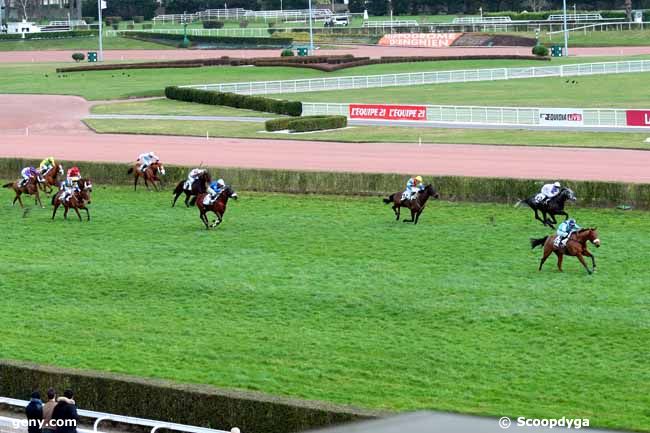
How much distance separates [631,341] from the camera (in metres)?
15.8

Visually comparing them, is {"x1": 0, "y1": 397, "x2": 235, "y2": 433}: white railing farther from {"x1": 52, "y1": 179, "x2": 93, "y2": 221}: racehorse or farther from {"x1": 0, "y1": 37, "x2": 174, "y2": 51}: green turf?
{"x1": 0, "y1": 37, "x2": 174, "y2": 51}: green turf

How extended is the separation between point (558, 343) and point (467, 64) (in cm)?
6068

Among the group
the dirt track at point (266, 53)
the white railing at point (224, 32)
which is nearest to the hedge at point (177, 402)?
the dirt track at point (266, 53)

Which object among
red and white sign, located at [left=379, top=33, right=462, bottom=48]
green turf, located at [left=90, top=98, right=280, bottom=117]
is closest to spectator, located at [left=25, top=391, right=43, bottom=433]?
green turf, located at [left=90, top=98, right=280, bottom=117]

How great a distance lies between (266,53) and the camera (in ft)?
297

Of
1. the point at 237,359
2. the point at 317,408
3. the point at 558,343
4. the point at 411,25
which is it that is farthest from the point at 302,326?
the point at 411,25

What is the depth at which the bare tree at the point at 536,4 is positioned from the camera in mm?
117500

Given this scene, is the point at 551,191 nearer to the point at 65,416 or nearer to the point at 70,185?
the point at 70,185

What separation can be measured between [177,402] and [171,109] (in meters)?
40.2

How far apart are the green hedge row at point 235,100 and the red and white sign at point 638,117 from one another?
1244 cm

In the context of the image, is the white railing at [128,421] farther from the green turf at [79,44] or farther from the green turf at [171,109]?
the green turf at [79,44]

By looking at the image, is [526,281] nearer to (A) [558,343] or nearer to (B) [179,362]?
(A) [558,343]

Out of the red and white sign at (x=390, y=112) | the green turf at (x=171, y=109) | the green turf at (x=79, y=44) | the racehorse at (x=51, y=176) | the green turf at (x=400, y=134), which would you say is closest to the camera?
the racehorse at (x=51, y=176)

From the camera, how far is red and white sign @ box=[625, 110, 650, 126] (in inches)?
1576
